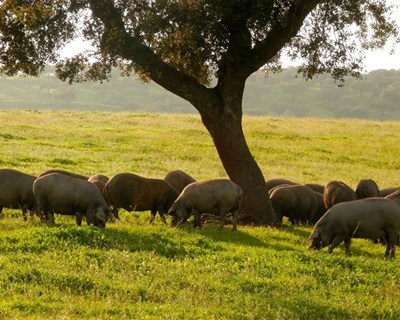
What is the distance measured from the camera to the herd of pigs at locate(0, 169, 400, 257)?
16.0 meters

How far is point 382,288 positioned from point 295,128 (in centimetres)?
3586

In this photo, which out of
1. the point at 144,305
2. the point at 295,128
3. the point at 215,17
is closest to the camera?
the point at 144,305

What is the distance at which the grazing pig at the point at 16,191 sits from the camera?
17.7 meters

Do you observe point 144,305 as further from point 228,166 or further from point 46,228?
point 228,166

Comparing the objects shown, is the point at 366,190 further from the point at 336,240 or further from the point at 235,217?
the point at 336,240

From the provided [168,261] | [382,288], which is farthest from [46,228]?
[382,288]

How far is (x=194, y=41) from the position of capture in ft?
62.8

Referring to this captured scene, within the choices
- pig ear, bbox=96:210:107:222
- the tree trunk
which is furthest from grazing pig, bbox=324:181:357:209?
pig ear, bbox=96:210:107:222

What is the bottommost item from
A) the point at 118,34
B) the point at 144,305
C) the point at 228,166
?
the point at 144,305

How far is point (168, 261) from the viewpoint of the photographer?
44.2 feet

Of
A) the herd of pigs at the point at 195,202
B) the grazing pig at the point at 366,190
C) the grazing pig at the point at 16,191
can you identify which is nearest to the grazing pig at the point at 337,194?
the herd of pigs at the point at 195,202

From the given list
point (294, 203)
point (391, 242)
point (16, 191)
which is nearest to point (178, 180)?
point (294, 203)

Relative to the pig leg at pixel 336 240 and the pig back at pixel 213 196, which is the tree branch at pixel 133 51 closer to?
the pig back at pixel 213 196

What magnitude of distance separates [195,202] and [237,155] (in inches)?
94.9
